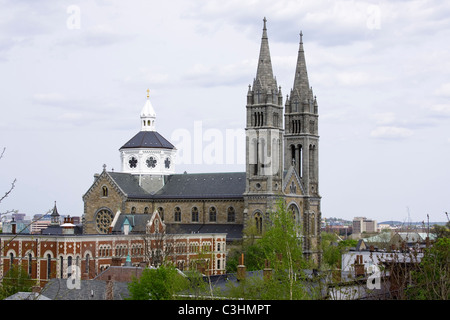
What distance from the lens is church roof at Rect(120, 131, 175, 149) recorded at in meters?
106

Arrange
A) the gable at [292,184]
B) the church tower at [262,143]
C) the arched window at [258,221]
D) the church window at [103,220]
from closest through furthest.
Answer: the church tower at [262,143] → the arched window at [258,221] → the church window at [103,220] → the gable at [292,184]

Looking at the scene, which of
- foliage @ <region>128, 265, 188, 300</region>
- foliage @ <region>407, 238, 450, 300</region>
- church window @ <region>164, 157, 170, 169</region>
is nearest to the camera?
foliage @ <region>407, 238, 450, 300</region>

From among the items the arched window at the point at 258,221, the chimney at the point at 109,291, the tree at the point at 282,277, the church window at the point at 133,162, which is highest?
the church window at the point at 133,162

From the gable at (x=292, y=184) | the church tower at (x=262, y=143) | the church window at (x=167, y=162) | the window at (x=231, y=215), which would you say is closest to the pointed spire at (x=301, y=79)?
the church tower at (x=262, y=143)

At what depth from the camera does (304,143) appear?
105 meters

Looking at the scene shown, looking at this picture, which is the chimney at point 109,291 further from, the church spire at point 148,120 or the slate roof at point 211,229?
the church spire at point 148,120

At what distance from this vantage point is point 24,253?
79.8 meters

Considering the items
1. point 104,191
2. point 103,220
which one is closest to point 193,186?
point 104,191

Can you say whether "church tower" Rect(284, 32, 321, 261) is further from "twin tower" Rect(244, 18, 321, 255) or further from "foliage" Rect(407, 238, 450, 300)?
"foliage" Rect(407, 238, 450, 300)

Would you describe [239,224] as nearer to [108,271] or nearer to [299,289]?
[108,271]

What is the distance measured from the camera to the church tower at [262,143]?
314 feet

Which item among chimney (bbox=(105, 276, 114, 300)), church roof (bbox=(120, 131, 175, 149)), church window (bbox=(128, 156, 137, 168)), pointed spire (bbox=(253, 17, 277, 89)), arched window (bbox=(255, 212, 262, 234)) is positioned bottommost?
chimney (bbox=(105, 276, 114, 300))

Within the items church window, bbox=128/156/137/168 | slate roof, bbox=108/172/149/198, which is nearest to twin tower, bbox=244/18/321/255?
slate roof, bbox=108/172/149/198

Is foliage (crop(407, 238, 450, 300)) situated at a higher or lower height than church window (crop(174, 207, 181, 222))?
lower
